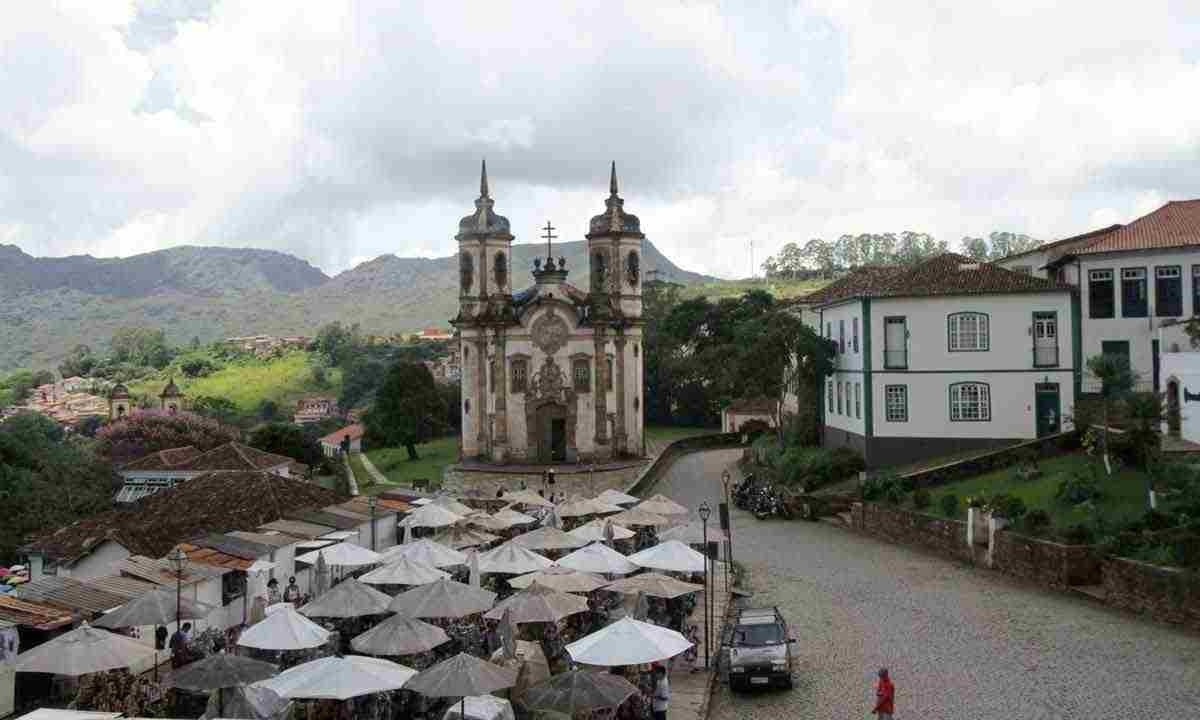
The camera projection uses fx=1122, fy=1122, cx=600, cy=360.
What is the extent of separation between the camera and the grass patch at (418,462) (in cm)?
5506

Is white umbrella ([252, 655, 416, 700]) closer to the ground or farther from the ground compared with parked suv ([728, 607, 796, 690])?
farther from the ground

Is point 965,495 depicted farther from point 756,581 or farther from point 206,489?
point 206,489

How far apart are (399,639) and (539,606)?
273 centimetres

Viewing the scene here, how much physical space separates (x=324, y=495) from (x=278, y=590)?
1136 cm

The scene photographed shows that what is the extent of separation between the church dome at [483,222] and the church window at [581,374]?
712 cm

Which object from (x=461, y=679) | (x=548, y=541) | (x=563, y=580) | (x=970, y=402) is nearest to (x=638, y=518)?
(x=548, y=541)

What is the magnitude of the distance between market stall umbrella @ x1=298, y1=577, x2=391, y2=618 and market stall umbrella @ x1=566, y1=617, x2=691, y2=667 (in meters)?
4.17

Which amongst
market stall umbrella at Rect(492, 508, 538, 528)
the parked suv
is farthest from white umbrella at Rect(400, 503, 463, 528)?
the parked suv

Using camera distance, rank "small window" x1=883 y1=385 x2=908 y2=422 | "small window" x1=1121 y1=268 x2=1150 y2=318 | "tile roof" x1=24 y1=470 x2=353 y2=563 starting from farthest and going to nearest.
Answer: "small window" x1=883 y1=385 x2=908 y2=422 → "small window" x1=1121 y1=268 x2=1150 y2=318 → "tile roof" x1=24 y1=470 x2=353 y2=563

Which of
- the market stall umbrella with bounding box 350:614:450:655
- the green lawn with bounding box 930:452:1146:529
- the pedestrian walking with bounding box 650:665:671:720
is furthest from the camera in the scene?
the green lawn with bounding box 930:452:1146:529

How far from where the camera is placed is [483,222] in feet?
174

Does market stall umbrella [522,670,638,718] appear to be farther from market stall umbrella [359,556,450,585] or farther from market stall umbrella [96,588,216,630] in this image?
market stall umbrella [359,556,450,585]

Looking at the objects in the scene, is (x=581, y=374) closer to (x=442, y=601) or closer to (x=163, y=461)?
(x=163, y=461)

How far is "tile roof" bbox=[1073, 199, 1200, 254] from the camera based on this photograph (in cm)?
3459
